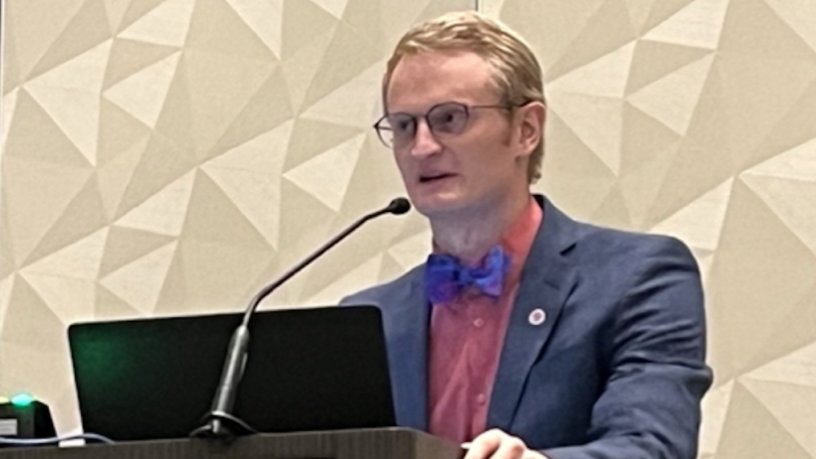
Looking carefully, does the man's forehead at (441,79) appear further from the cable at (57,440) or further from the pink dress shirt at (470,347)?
the cable at (57,440)

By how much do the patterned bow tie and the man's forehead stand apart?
0.31 meters

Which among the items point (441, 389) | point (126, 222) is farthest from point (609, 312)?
point (126, 222)

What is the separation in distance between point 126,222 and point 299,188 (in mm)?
516

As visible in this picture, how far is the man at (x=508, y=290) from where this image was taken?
257 centimetres

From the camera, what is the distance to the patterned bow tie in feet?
9.20

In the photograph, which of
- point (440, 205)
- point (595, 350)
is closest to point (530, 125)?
point (440, 205)

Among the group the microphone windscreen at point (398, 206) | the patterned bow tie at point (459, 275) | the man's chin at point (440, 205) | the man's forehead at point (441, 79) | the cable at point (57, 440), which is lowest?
the cable at point (57, 440)

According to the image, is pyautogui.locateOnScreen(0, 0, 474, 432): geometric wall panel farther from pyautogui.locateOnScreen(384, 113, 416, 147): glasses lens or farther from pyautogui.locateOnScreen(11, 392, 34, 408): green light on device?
pyautogui.locateOnScreen(11, 392, 34, 408): green light on device

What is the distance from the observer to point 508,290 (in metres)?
2.84

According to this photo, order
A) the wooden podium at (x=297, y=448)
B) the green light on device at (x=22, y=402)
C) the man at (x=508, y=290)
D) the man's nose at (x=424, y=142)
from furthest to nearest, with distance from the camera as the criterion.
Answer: the man's nose at (x=424, y=142)
the man at (x=508, y=290)
the green light on device at (x=22, y=402)
the wooden podium at (x=297, y=448)

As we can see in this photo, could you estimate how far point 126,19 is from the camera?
4.40m

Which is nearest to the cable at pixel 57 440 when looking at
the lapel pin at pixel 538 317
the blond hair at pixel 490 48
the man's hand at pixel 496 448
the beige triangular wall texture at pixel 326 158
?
the man's hand at pixel 496 448

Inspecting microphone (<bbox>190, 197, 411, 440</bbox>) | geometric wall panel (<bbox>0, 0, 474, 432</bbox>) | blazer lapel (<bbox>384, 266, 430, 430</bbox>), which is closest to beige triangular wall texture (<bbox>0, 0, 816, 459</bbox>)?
geometric wall panel (<bbox>0, 0, 474, 432</bbox>)

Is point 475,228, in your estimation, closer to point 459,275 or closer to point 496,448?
point 459,275
